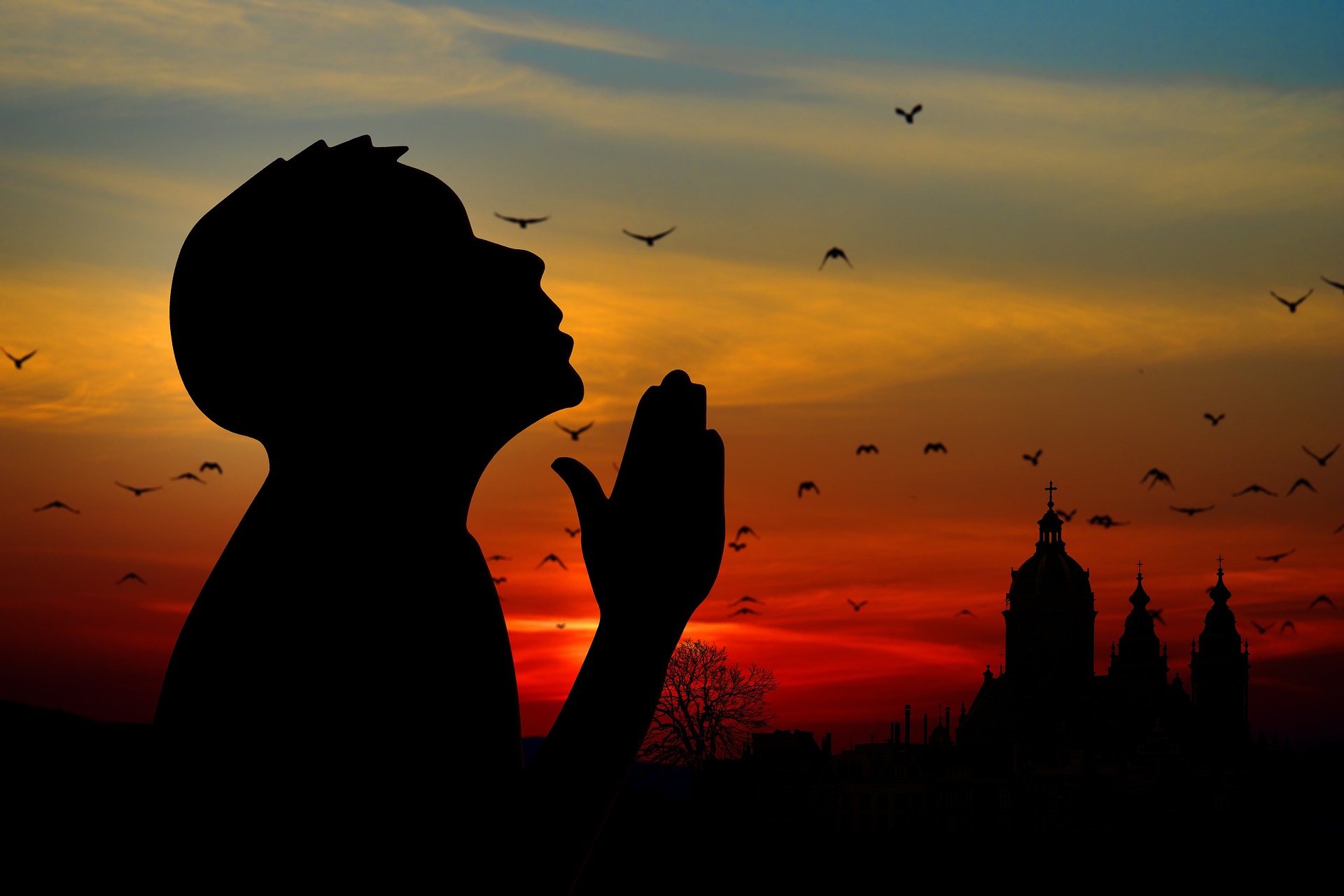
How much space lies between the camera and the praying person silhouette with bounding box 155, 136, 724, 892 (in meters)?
3.48

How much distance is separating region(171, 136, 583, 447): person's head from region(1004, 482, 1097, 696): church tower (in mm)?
111633

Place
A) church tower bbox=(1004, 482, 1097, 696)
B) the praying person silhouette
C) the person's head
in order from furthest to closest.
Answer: church tower bbox=(1004, 482, 1097, 696), the person's head, the praying person silhouette

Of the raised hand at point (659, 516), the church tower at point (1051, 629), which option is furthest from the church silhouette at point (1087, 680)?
the raised hand at point (659, 516)

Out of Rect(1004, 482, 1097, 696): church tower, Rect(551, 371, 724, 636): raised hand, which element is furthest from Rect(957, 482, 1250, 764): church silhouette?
Rect(551, 371, 724, 636): raised hand

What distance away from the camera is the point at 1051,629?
113688 millimetres

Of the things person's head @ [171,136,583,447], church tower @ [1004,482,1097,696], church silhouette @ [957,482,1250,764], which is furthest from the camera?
church tower @ [1004,482,1097,696]

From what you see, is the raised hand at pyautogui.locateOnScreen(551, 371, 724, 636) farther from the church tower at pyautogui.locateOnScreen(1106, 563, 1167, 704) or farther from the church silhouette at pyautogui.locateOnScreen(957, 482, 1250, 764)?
Result: the church tower at pyautogui.locateOnScreen(1106, 563, 1167, 704)

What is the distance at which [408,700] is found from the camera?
11.6ft

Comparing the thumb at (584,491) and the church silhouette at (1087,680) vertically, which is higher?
the church silhouette at (1087,680)

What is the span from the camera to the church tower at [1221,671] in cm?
12069

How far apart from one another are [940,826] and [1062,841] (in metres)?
8.24

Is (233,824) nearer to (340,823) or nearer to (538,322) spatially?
(340,823)

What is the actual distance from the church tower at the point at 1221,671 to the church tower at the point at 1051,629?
1275cm

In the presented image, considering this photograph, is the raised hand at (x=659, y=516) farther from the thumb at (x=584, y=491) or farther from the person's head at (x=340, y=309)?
the person's head at (x=340, y=309)
